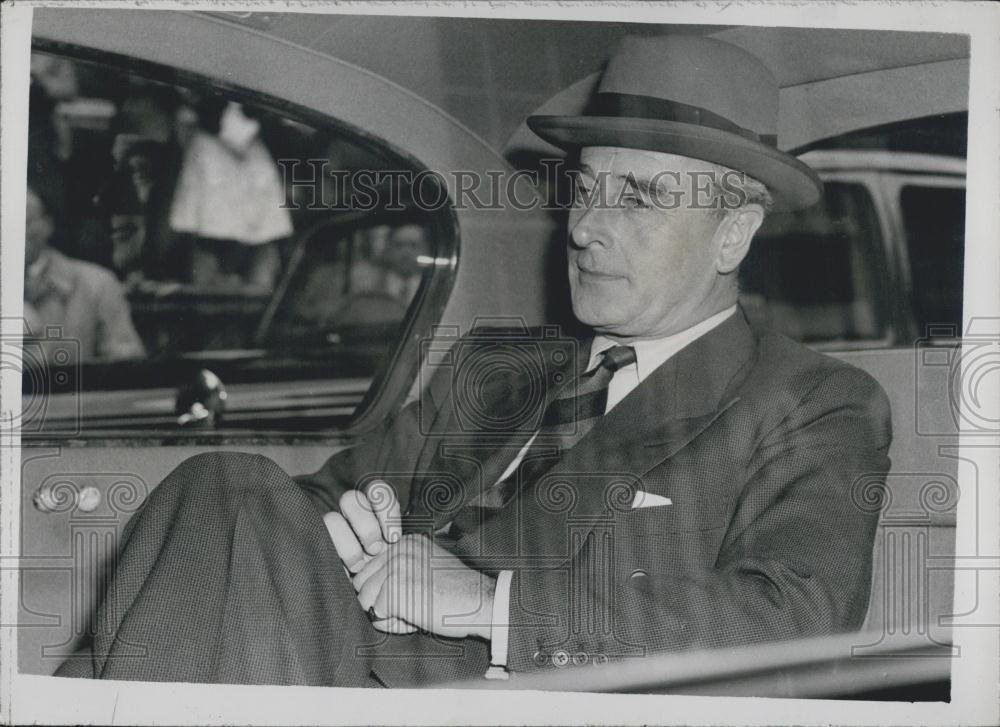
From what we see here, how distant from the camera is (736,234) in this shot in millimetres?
1319

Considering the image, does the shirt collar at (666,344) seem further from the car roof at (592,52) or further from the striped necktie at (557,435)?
the car roof at (592,52)

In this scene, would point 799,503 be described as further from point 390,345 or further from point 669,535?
point 390,345

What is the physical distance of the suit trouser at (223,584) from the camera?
1146mm

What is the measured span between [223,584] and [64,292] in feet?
1.74

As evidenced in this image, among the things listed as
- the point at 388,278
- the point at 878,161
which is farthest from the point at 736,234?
the point at 388,278

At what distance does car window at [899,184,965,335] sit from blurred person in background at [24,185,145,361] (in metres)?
1.15

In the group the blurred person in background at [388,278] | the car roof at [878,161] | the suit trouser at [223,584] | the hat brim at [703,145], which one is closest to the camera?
the suit trouser at [223,584]

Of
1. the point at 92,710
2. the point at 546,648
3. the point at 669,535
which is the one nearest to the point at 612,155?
the point at 669,535

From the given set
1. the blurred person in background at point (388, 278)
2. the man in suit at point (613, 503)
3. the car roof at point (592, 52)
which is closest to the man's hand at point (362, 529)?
the man in suit at point (613, 503)

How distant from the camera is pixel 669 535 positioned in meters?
1.23

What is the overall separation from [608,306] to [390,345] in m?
0.37

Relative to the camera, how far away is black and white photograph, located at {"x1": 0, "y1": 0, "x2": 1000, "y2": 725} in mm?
1220

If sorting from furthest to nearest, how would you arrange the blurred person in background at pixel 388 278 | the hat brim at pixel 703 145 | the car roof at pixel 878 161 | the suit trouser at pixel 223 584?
the blurred person in background at pixel 388 278
the car roof at pixel 878 161
the hat brim at pixel 703 145
the suit trouser at pixel 223 584

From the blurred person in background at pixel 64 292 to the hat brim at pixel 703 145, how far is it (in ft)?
2.26
